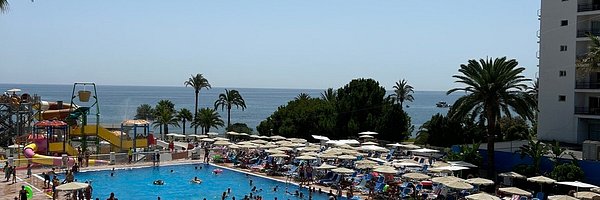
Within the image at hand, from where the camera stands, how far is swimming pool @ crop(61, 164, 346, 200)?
33.2 metres

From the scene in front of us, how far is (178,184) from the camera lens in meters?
36.6

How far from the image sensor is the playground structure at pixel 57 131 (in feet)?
141

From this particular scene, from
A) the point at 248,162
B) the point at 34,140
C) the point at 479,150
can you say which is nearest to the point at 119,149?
the point at 34,140

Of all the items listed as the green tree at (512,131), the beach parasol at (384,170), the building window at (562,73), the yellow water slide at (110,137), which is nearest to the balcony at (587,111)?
the building window at (562,73)

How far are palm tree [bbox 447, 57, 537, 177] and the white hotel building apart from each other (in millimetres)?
9063

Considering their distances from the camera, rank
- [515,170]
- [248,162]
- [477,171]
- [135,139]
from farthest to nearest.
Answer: [135,139], [248,162], [477,171], [515,170]

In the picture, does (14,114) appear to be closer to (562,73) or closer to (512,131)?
(562,73)

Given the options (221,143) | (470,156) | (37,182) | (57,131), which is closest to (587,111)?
(470,156)

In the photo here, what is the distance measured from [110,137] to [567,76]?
112 ft

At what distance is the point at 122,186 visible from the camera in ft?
115

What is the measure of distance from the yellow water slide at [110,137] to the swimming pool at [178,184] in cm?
718

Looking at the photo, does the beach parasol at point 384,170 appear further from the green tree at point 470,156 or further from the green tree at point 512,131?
the green tree at point 512,131

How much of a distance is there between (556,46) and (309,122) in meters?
22.7

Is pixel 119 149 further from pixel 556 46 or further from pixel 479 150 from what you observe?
pixel 556 46
